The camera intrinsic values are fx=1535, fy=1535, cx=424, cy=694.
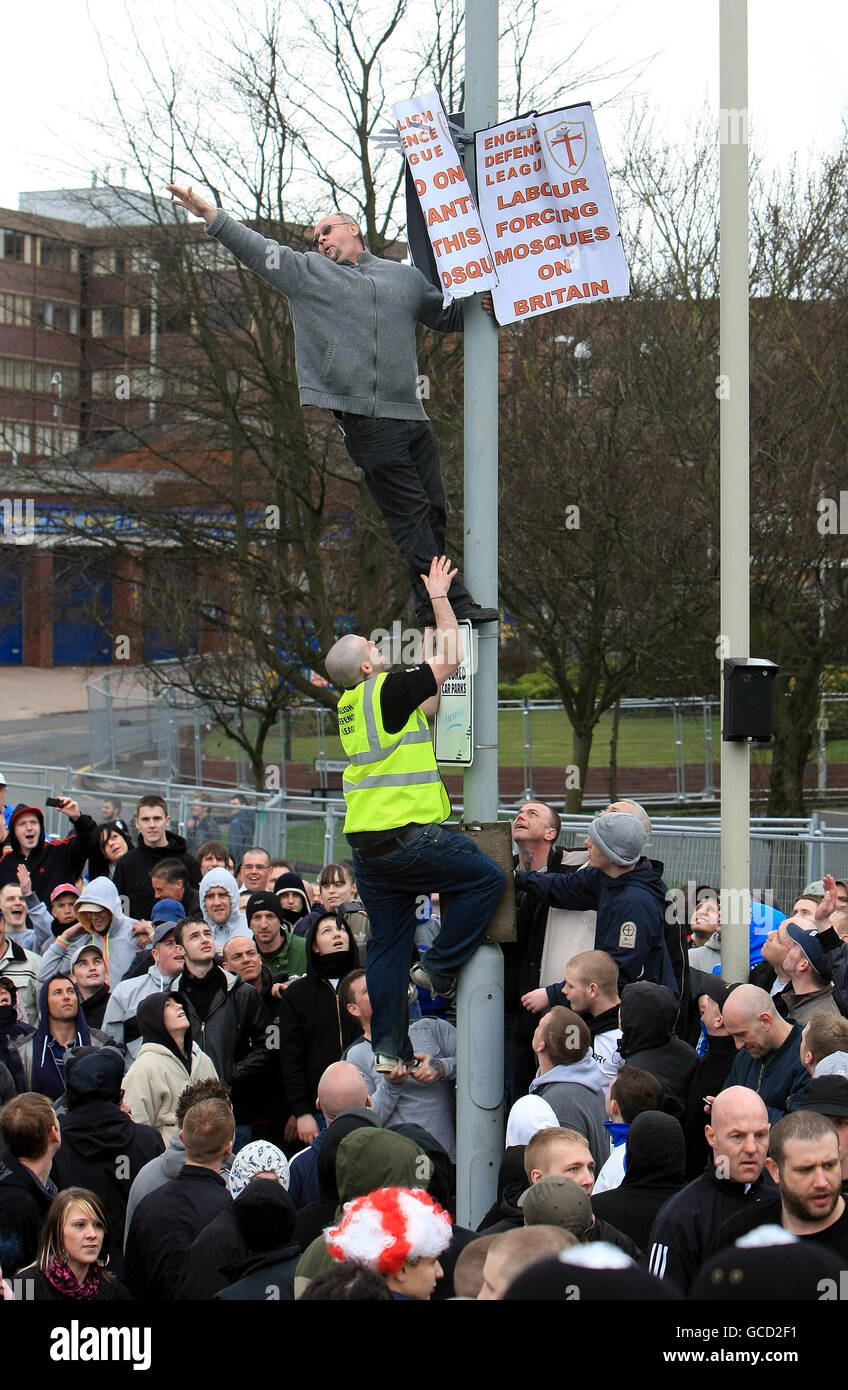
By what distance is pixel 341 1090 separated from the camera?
580 centimetres

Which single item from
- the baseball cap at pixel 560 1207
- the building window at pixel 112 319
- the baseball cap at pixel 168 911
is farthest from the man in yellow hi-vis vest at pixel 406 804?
the building window at pixel 112 319

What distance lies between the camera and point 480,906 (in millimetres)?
5543

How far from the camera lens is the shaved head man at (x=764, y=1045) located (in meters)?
5.64

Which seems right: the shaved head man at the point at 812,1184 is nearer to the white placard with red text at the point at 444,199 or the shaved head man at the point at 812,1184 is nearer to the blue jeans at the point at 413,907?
the blue jeans at the point at 413,907

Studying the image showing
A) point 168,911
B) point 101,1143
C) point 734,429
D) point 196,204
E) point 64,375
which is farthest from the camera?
point 64,375

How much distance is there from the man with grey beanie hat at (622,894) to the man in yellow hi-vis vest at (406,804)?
969 millimetres

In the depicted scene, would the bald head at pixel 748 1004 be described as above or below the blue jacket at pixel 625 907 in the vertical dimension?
below

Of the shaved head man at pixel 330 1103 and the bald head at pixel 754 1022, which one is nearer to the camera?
the bald head at pixel 754 1022

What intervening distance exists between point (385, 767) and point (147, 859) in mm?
5513

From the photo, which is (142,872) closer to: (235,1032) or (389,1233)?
(235,1032)

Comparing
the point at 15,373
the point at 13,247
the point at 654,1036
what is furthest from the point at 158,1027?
the point at 13,247

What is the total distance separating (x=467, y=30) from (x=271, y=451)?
51.4ft

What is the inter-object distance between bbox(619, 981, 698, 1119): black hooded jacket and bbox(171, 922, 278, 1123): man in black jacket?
7.85 feet

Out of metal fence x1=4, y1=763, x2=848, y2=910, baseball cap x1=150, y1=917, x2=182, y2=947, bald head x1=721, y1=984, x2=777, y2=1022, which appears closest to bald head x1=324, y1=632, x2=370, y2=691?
bald head x1=721, y1=984, x2=777, y2=1022
